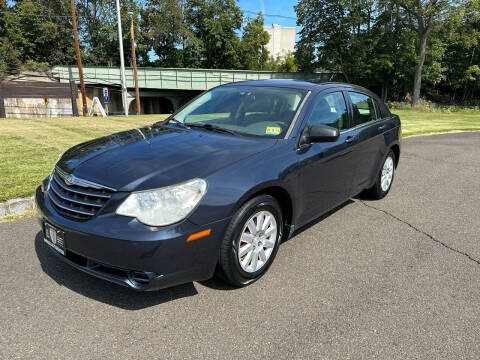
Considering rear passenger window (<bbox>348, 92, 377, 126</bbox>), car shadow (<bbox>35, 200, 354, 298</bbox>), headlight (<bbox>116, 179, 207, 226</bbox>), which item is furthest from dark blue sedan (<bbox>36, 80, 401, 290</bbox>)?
car shadow (<bbox>35, 200, 354, 298</bbox>)

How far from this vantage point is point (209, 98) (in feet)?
14.2

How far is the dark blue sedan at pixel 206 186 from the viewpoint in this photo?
245 centimetres

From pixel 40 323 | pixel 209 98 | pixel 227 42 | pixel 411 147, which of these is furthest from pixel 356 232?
pixel 227 42

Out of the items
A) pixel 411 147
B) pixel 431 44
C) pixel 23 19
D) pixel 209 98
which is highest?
pixel 23 19

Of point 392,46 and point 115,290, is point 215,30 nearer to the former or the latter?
point 392,46

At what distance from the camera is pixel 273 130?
3.44 meters

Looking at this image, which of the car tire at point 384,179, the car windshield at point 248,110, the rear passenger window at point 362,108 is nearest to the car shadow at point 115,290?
the car windshield at point 248,110

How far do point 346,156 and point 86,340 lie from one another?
9.93 ft

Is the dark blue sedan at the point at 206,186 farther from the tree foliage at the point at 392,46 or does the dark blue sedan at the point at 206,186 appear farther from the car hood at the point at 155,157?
the tree foliage at the point at 392,46

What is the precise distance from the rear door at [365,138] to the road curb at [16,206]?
4050 millimetres

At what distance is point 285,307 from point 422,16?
130ft

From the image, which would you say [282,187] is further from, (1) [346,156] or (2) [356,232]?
(2) [356,232]

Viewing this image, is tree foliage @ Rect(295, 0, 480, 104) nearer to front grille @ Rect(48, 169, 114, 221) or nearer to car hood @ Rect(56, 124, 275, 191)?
car hood @ Rect(56, 124, 275, 191)

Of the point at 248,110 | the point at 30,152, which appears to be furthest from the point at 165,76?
the point at 248,110
